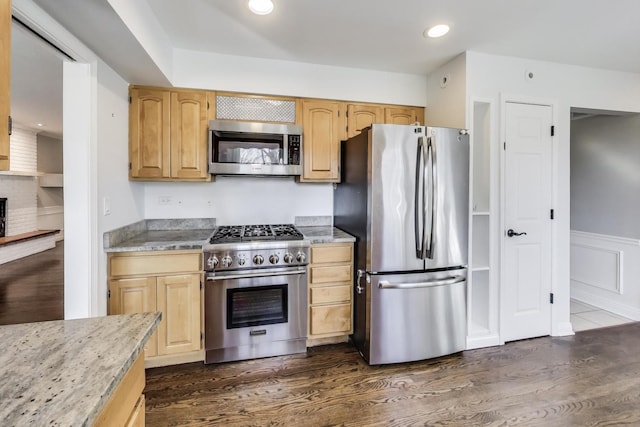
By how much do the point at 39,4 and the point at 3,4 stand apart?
72 cm

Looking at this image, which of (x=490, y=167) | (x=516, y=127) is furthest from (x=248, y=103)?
(x=516, y=127)

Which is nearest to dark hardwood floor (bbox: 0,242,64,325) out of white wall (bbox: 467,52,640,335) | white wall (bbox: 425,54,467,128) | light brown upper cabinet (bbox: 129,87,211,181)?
light brown upper cabinet (bbox: 129,87,211,181)

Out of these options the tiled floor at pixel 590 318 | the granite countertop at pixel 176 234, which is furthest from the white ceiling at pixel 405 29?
the tiled floor at pixel 590 318

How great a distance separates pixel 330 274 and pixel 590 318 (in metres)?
2.98

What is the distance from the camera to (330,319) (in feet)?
8.52

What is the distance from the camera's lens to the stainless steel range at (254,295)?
232cm

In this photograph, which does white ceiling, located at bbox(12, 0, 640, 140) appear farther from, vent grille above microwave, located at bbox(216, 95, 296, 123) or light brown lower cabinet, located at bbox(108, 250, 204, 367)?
light brown lower cabinet, located at bbox(108, 250, 204, 367)

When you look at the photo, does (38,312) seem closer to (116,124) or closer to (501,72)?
(116,124)

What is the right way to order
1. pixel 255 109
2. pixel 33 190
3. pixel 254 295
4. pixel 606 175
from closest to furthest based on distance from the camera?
pixel 254 295, pixel 255 109, pixel 606 175, pixel 33 190

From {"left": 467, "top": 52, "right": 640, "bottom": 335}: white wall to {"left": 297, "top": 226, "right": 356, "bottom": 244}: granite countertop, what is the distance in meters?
1.33

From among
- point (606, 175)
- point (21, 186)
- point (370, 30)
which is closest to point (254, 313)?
point (370, 30)

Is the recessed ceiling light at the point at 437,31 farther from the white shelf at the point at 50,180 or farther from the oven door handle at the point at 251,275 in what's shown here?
the white shelf at the point at 50,180

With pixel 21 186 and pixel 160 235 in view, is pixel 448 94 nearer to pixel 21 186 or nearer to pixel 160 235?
pixel 160 235

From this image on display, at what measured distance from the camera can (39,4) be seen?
1.49m
